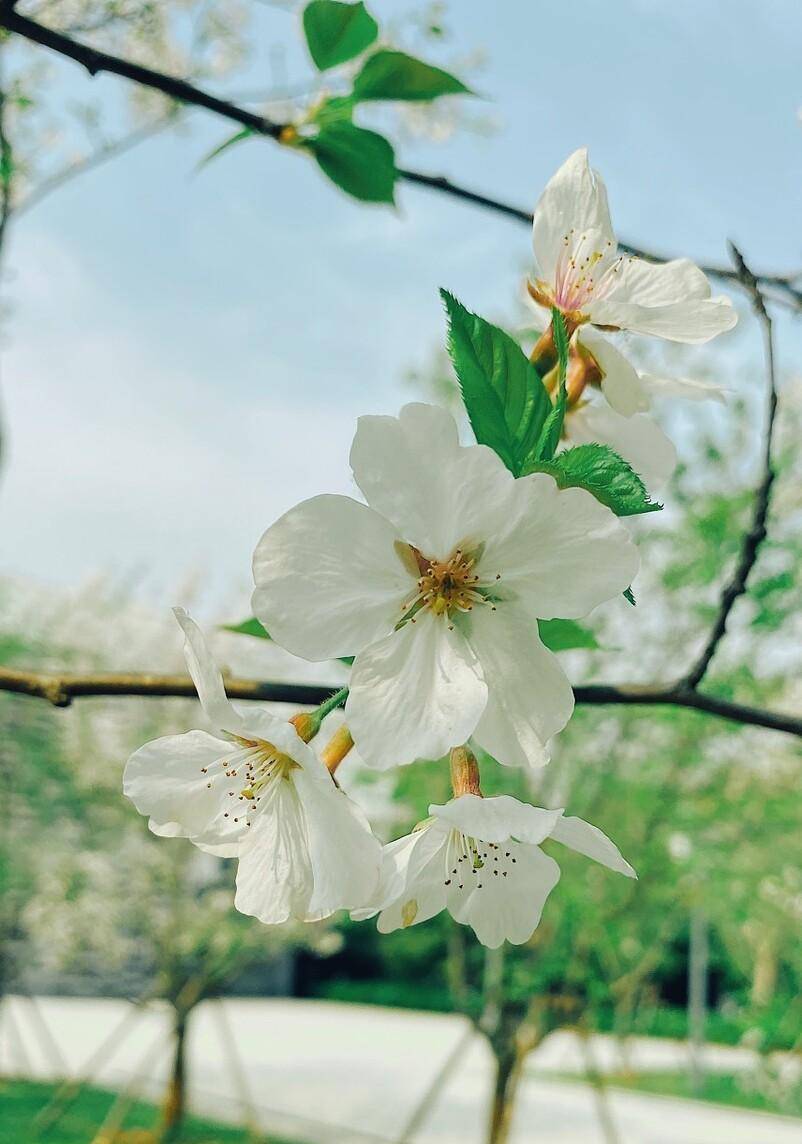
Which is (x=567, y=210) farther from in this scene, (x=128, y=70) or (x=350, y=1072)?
(x=350, y=1072)

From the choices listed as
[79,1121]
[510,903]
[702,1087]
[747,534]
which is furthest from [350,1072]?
[510,903]

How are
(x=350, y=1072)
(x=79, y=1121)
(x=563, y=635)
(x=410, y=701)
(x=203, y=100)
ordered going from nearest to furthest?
1. (x=410, y=701)
2. (x=563, y=635)
3. (x=203, y=100)
4. (x=79, y=1121)
5. (x=350, y=1072)

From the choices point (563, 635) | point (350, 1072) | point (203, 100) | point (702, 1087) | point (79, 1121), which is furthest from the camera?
point (350, 1072)

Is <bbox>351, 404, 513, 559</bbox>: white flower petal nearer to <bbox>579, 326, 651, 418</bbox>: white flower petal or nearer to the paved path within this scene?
<bbox>579, 326, 651, 418</bbox>: white flower petal

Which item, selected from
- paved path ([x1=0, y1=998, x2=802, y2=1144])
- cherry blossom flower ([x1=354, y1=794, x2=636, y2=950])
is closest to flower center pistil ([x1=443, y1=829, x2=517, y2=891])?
cherry blossom flower ([x1=354, y1=794, x2=636, y2=950])

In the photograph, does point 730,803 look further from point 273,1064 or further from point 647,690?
point 273,1064

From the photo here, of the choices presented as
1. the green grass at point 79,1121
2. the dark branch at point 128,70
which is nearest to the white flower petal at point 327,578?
the dark branch at point 128,70
